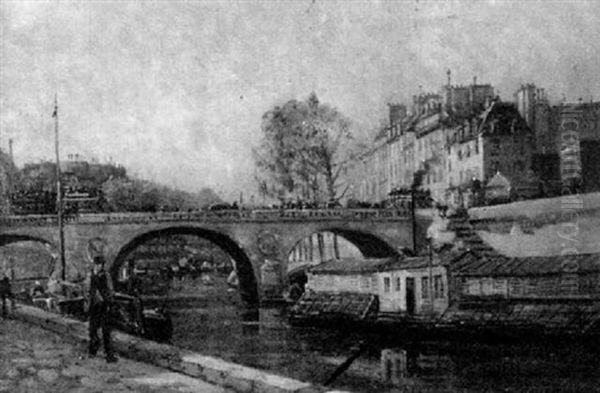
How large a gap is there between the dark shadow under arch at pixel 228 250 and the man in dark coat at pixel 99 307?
820 inches

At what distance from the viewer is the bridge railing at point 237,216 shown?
27547 millimetres

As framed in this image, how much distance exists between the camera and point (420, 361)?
47.9ft

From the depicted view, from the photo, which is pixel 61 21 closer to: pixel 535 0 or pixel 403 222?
pixel 535 0

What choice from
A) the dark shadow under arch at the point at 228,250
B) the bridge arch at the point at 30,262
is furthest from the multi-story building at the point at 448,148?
the bridge arch at the point at 30,262

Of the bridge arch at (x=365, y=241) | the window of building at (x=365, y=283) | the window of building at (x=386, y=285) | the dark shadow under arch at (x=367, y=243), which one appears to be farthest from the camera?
the dark shadow under arch at (x=367, y=243)

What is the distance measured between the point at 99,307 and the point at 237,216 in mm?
21498

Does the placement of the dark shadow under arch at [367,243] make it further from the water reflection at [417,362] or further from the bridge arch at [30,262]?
the bridge arch at [30,262]

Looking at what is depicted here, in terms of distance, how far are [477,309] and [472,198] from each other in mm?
7456

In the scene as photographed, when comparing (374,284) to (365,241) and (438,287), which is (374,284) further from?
(365,241)

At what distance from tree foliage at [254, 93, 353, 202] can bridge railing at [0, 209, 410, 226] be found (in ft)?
26.9

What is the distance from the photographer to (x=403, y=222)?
27656 millimetres

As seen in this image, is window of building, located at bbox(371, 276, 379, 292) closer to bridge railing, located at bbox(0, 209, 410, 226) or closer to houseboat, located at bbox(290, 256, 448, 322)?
houseboat, located at bbox(290, 256, 448, 322)

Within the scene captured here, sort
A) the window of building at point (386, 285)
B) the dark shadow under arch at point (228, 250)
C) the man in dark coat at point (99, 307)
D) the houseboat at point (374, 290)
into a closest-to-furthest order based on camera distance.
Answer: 1. the man in dark coat at point (99, 307)
2. the houseboat at point (374, 290)
3. the window of building at point (386, 285)
4. the dark shadow under arch at point (228, 250)

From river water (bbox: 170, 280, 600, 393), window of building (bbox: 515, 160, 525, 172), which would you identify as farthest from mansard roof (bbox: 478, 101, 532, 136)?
river water (bbox: 170, 280, 600, 393)
